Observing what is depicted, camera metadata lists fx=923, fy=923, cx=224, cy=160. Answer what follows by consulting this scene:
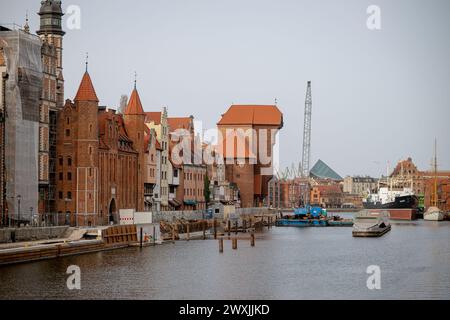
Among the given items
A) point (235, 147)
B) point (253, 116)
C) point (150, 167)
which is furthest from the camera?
point (253, 116)

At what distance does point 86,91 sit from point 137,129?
15.9 meters

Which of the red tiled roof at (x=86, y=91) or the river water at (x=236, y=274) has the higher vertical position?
the red tiled roof at (x=86, y=91)

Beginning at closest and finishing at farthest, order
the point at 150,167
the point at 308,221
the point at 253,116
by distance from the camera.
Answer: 1. the point at 150,167
2. the point at 308,221
3. the point at 253,116

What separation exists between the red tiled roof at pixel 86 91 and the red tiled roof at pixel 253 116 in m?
89.6

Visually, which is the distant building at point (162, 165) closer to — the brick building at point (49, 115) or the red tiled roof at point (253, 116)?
the brick building at point (49, 115)

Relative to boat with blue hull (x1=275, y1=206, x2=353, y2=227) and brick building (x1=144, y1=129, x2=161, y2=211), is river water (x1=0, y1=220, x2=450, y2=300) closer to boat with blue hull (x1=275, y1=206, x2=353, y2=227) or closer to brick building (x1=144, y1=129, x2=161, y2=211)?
brick building (x1=144, y1=129, x2=161, y2=211)

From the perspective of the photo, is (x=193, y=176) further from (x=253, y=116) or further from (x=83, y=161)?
(x=253, y=116)

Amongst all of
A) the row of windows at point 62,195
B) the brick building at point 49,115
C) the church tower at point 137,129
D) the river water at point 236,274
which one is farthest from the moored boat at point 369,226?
the brick building at point 49,115

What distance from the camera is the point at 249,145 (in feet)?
619

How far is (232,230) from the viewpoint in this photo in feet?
470

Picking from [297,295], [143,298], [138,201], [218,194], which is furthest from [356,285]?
[218,194]

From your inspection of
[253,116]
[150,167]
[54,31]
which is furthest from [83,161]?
[253,116]

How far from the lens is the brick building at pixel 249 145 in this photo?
18462cm

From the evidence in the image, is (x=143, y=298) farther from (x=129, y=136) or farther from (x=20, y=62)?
(x=129, y=136)
